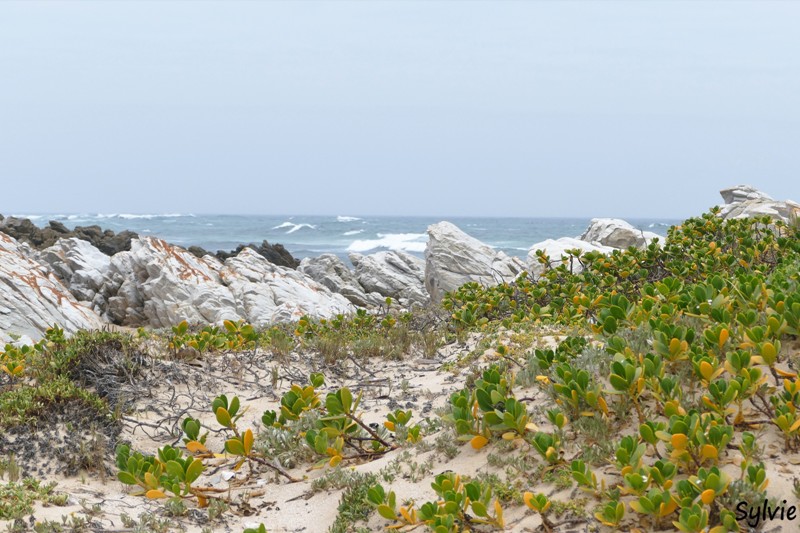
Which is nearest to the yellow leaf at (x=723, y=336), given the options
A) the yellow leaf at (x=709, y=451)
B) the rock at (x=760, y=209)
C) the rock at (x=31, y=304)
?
the yellow leaf at (x=709, y=451)

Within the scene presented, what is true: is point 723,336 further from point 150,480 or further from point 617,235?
point 617,235

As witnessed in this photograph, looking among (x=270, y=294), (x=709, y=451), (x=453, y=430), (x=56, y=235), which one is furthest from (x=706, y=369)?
(x=56, y=235)

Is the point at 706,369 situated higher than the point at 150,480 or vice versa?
the point at 706,369

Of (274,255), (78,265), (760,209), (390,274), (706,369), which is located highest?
(760,209)

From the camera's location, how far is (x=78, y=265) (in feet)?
78.1

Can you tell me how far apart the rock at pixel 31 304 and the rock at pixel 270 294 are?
434 centimetres

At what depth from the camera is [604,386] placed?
4.57m

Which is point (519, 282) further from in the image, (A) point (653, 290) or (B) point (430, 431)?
(B) point (430, 431)

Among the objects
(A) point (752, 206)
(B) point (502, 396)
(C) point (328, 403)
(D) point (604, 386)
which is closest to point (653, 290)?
(D) point (604, 386)

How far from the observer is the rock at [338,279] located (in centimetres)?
2611

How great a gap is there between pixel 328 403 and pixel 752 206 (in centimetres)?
1712

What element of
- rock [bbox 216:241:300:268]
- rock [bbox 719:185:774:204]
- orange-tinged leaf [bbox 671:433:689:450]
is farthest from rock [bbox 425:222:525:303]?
orange-tinged leaf [bbox 671:433:689:450]

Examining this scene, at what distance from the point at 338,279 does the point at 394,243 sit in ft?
140

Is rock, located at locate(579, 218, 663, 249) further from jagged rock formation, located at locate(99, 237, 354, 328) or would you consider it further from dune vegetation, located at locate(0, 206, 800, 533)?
dune vegetation, located at locate(0, 206, 800, 533)
